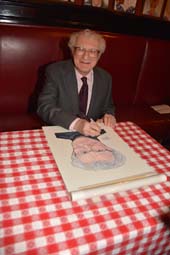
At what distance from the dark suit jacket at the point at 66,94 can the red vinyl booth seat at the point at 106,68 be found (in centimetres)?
45

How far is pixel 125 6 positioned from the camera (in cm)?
249


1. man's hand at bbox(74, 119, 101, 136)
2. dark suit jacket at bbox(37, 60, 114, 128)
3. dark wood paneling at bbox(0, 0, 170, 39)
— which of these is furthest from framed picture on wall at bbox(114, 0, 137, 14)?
man's hand at bbox(74, 119, 101, 136)

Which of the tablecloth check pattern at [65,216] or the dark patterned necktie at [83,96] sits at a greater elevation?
the dark patterned necktie at [83,96]

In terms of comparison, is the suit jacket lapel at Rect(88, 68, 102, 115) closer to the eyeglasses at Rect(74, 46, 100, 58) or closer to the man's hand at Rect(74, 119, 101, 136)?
the eyeglasses at Rect(74, 46, 100, 58)

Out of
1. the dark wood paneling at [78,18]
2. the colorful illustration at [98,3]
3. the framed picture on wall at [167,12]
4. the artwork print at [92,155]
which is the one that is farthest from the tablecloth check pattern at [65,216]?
the framed picture on wall at [167,12]

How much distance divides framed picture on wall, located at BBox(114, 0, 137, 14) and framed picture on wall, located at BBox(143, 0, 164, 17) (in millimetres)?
147

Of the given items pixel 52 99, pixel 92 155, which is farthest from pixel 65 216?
pixel 52 99

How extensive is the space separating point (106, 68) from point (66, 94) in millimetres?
886

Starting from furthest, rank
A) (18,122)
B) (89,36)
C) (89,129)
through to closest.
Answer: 1. (18,122)
2. (89,36)
3. (89,129)

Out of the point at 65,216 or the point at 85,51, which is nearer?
the point at 65,216

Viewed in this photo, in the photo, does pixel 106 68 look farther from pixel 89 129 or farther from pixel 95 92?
pixel 89 129

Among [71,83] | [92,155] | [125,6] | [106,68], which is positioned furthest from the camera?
[125,6]

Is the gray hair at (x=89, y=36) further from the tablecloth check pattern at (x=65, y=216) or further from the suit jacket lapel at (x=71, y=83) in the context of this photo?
the tablecloth check pattern at (x=65, y=216)

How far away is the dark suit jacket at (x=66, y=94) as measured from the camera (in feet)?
4.46
